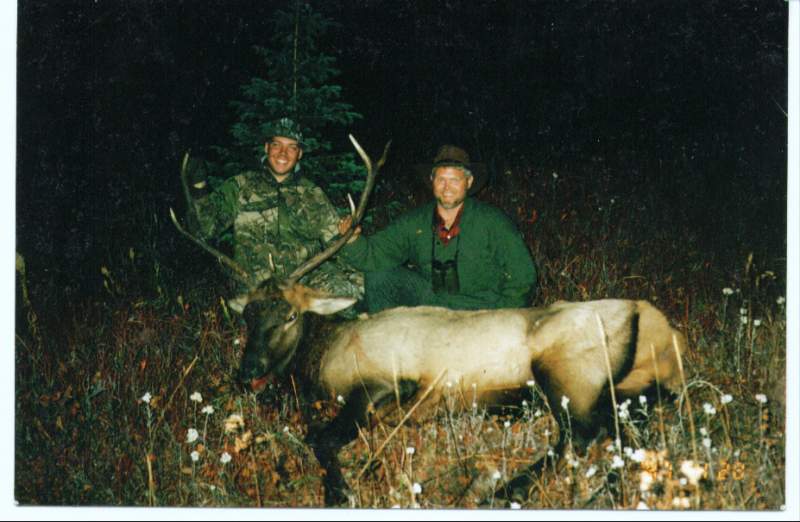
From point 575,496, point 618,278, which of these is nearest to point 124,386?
point 575,496

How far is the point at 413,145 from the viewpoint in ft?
11.0

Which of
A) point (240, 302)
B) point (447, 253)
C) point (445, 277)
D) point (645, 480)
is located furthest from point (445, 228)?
point (645, 480)

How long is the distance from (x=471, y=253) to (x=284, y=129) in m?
0.96

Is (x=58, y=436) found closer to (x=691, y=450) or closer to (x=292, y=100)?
(x=292, y=100)

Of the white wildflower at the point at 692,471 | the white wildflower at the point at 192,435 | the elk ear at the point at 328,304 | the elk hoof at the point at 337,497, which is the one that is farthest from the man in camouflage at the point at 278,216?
the white wildflower at the point at 692,471

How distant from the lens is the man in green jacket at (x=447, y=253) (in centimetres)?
321

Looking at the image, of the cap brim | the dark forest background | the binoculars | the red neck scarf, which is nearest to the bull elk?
the binoculars

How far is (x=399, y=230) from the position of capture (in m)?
3.28

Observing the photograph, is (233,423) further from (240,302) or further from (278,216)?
(278,216)

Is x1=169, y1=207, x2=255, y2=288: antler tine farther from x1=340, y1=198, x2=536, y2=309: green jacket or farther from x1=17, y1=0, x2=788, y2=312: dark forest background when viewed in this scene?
x1=340, y1=198, x2=536, y2=309: green jacket

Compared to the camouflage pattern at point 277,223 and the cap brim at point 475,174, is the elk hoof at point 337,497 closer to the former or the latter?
the camouflage pattern at point 277,223

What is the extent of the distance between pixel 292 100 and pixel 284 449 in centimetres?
145

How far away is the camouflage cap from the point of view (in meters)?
3.29

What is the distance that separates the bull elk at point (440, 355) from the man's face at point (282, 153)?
36 centimetres
